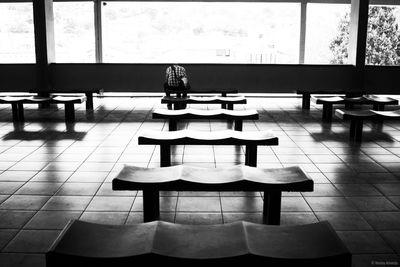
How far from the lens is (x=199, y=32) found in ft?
42.8

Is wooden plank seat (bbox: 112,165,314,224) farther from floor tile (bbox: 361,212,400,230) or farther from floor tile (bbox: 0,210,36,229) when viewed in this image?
floor tile (bbox: 0,210,36,229)

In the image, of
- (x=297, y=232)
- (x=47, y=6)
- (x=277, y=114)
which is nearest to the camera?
(x=297, y=232)

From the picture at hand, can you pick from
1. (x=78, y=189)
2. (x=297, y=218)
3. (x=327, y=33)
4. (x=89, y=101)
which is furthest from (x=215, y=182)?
(x=327, y=33)

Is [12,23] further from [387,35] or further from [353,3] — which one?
[387,35]

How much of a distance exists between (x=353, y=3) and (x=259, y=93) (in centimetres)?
319

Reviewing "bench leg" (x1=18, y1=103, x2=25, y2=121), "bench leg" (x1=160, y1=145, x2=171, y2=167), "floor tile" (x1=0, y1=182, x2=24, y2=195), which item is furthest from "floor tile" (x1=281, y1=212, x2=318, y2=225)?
"bench leg" (x1=18, y1=103, x2=25, y2=121)

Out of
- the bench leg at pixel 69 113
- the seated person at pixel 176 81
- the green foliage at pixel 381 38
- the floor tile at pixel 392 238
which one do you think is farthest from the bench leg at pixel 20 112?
the green foliage at pixel 381 38

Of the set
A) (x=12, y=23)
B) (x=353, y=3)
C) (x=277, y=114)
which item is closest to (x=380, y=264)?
(x=277, y=114)

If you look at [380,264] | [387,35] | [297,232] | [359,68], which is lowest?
[380,264]

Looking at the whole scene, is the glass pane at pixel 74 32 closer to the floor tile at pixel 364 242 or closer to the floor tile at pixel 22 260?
the floor tile at pixel 22 260

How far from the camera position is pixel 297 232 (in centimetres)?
267

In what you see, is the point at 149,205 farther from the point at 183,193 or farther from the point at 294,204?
the point at 294,204

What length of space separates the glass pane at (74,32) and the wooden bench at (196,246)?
35.3ft

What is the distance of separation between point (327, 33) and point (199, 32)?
3.51 metres
